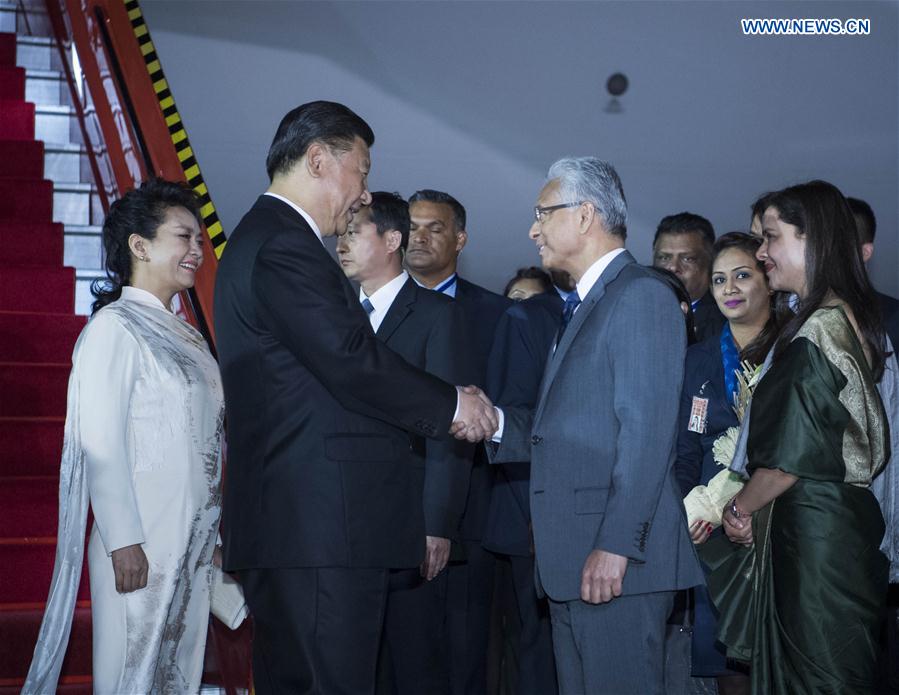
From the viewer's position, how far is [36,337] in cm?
430

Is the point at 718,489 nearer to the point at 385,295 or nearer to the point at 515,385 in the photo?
the point at 515,385

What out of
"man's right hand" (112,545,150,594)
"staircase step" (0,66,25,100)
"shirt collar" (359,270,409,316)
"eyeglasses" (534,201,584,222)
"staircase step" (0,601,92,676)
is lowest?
"staircase step" (0,601,92,676)

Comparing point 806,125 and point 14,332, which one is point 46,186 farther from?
point 806,125

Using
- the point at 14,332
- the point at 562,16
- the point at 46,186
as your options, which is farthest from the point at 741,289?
the point at 562,16

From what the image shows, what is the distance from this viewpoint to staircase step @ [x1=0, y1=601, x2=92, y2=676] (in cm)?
324

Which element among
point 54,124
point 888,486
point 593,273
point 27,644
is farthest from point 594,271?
point 54,124

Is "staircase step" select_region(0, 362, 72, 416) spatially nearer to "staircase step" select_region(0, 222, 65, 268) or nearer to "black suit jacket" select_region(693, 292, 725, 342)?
"staircase step" select_region(0, 222, 65, 268)

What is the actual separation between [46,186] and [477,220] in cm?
227

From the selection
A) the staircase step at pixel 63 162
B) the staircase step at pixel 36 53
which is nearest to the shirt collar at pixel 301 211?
the staircase step at pixel 63 162

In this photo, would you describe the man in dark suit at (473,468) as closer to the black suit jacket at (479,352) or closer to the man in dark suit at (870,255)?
the black suit jacket at (479,352)

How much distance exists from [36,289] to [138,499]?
2.11m

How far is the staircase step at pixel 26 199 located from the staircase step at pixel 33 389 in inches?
36.1

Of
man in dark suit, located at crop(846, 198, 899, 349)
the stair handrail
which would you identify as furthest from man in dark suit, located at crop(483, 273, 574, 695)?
the stair handrail

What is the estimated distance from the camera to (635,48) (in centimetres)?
626
